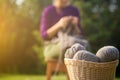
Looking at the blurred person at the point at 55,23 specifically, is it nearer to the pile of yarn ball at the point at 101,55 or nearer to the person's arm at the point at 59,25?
the person's arm at the point at 59,25

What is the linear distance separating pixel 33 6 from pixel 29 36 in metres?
0.67

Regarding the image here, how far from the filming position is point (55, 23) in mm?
3816

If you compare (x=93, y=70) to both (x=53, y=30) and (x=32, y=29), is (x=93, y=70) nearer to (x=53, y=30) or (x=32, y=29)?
(x=53, y=30)

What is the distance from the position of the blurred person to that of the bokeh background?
159 inches

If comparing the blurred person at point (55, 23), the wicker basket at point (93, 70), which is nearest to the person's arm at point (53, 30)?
the blurred person at point (55, 23)

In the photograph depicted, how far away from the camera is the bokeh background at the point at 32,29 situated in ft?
26.1

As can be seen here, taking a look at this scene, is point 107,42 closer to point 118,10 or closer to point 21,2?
point 118,10

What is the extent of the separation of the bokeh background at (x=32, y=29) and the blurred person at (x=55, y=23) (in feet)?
13.2

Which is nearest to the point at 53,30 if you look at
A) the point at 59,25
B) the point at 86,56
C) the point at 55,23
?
the point at 59,25

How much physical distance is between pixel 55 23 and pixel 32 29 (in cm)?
455

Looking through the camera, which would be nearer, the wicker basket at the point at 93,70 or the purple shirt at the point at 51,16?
the wicker basket at the point at 93,70

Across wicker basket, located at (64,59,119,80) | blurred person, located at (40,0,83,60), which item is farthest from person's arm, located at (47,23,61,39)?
wicker basket, located at (64,59,119,80)

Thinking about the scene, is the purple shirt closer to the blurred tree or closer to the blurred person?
the blurred person

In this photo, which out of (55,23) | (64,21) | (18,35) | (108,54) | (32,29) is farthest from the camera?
(32,29)
